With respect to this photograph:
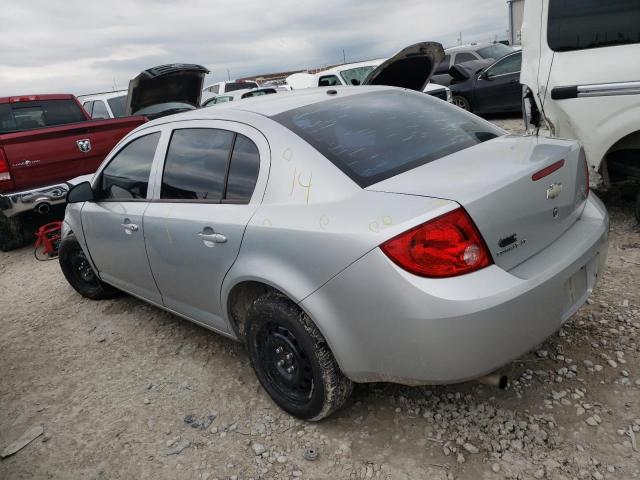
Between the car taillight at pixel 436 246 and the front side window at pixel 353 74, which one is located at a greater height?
the car taillight at pixel 436 246

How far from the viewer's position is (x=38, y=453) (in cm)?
254

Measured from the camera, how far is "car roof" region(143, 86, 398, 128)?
256 cm

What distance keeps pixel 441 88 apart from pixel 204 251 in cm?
803

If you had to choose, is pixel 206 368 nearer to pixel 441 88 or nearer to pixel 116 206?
pixel 116 206

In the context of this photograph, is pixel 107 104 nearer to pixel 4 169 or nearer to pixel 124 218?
pixel 4 169

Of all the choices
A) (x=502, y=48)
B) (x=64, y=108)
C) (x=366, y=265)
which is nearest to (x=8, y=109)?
(x=64, y=108)

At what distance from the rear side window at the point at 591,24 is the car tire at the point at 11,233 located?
6.31 meters

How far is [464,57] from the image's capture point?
12.2 meters

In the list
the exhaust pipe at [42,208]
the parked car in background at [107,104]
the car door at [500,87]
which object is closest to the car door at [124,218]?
the exhaust pipe at [42,208]

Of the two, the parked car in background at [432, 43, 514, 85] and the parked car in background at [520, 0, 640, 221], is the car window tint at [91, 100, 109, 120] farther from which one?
the parked car in background at [520, 0, 640, 221]

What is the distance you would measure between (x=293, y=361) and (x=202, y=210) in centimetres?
91

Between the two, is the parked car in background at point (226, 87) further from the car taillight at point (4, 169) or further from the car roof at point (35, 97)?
the car taillight at point (4, 169)

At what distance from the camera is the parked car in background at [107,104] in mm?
9859

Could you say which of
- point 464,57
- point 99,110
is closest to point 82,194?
point 99,110
